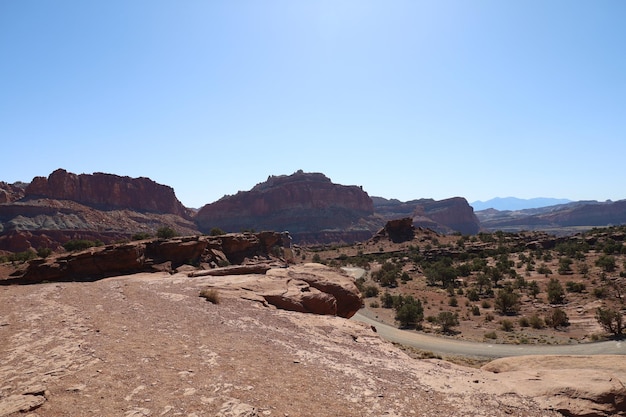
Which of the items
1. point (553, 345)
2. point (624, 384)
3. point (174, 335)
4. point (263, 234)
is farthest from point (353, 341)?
point (263, 234)

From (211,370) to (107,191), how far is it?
4898 inches

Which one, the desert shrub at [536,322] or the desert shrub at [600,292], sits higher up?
the desert shrub at [600,292]

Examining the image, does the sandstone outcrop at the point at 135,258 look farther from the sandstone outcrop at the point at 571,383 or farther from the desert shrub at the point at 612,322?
the desert shrub at the point at 612,322

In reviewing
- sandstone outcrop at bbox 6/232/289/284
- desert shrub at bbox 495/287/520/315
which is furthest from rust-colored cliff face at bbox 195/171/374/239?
desert shrub at bbox 495/287/520/315

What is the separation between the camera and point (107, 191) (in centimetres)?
11531

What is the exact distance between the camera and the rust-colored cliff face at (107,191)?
10175 centimetres

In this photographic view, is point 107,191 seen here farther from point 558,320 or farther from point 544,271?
point 558,320

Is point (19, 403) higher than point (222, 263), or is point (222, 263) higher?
point (19, 403)

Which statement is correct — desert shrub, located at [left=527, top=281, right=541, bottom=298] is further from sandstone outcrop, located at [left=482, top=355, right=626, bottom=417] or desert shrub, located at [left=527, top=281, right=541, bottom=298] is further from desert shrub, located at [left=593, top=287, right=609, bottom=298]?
sandstone outcrop, located at [left=482, top=355, right=626, bottom=417]

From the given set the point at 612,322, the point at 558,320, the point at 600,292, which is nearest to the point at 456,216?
the point at 600,292

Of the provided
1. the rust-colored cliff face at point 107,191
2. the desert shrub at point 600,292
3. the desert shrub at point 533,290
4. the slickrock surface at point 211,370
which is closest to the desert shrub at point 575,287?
the desert shrub at point 600,292

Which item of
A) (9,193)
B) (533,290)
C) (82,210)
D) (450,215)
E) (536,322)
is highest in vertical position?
(9,193)

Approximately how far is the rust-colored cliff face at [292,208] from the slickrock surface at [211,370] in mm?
123617

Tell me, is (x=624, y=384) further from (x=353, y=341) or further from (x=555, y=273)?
(x=555, y=273)
